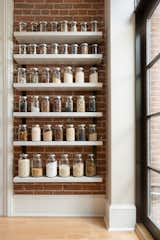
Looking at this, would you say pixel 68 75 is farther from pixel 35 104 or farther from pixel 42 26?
pixel 42 26

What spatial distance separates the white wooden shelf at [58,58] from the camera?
9.56 feet

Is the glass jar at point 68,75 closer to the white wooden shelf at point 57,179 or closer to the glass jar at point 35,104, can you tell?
the glass jar at point 35,104

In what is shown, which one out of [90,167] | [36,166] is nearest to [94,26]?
[90,167]

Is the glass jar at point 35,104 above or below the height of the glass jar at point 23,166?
above

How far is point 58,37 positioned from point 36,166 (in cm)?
138

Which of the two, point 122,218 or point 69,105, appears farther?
point 69,105

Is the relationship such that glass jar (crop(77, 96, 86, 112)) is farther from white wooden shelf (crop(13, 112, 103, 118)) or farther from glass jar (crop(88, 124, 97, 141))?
glass jar (crop(88, 124, 97, 141))

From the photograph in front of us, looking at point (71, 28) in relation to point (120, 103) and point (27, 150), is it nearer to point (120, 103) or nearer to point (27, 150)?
point (120, 103)

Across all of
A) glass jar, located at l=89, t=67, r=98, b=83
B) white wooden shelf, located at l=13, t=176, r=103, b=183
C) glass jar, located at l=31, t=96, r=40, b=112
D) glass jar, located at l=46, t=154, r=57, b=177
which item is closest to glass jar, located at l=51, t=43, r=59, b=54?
glass jar, located at l=89, t=67, r=98, b=83

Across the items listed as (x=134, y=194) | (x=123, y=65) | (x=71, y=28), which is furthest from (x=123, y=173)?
(x=71, y=28)

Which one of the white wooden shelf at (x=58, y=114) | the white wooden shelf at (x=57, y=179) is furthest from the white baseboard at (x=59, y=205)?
the white wooden shelf at (x=58, y=114)

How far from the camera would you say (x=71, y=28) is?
3.02m

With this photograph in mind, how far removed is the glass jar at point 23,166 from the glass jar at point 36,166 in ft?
0.18

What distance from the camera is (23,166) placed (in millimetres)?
2930
